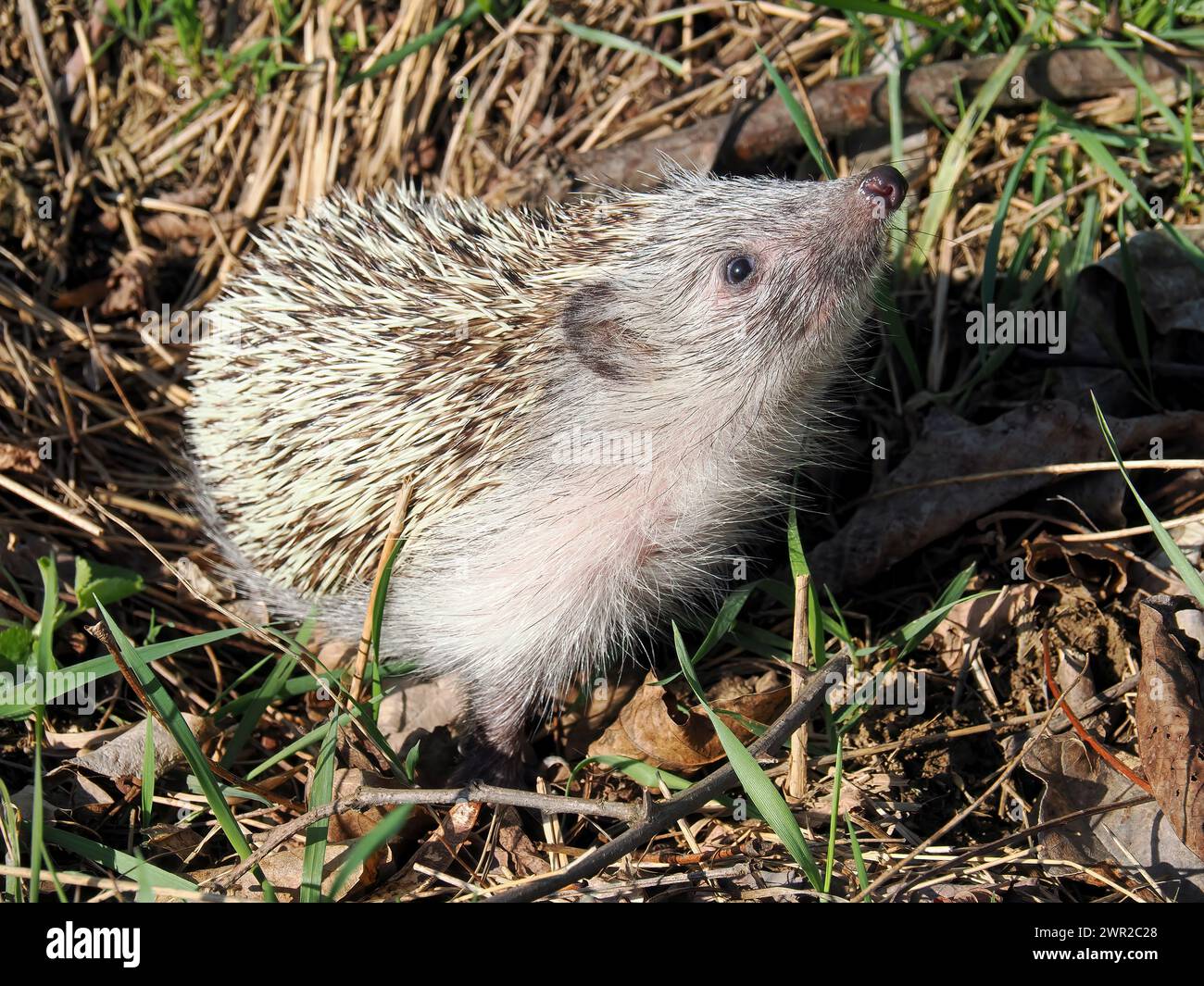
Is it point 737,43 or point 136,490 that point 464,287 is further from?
point 737,43

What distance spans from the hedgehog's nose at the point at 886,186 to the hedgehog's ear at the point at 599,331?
3.51 feet

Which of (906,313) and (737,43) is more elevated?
(737,43)

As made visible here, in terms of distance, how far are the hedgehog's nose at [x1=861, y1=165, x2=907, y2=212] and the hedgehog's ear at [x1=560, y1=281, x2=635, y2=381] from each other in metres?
1.07

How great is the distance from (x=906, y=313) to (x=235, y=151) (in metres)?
4.05

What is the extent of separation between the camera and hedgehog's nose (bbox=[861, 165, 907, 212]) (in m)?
3.95

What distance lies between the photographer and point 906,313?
5250mm

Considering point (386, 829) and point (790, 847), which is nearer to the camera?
point (386, 829)

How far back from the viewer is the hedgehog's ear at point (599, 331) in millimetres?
3996

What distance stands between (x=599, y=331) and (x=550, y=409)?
37cm

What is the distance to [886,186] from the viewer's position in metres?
3.95

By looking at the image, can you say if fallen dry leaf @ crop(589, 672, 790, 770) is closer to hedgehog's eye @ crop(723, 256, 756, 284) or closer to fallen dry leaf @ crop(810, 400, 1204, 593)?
fallen dry leaf @ crop(810, 400, 1204, 593)

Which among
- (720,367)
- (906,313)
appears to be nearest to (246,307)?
(720,367)

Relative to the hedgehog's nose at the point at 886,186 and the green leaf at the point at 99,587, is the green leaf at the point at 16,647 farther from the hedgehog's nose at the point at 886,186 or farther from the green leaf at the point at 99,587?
the hedgehog's nose at the point at 886,186

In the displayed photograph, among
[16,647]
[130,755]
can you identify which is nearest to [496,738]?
[130,755]
